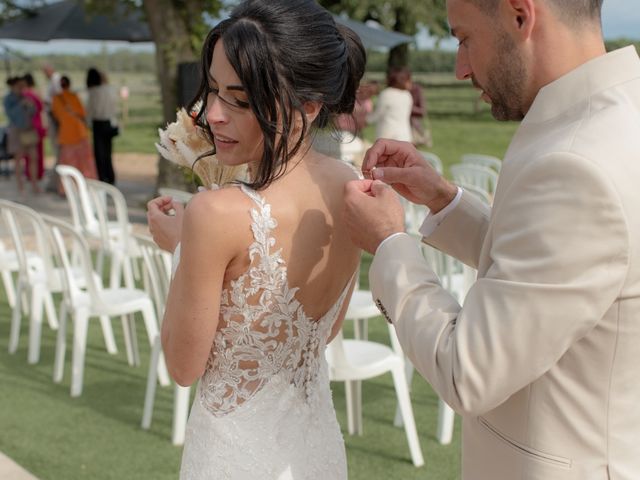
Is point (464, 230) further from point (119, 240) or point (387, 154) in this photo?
point (119, 240)

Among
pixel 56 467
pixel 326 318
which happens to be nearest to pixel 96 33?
pixel 56 467

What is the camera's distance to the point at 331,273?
2053mm

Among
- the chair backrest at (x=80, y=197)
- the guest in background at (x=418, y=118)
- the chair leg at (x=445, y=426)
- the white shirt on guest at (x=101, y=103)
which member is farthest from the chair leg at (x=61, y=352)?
the guest in background at (x=418, y=118)

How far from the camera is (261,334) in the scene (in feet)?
6.63

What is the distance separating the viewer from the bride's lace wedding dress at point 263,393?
6.50 feet

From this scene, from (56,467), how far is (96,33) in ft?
32.2

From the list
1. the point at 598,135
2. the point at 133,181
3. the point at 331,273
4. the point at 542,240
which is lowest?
the point at 133,181

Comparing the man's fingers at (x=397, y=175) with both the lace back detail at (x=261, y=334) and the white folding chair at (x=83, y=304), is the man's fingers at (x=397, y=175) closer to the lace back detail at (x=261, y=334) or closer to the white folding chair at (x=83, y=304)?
the lace back detail at (x=261, y=334)

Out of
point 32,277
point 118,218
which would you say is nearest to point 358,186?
point 32,277

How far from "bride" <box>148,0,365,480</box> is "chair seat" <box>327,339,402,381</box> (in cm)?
181

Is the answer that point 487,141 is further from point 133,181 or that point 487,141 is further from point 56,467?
point 56,467

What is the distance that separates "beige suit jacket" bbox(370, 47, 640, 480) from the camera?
1.35m

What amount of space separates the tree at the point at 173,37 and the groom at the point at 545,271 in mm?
9371

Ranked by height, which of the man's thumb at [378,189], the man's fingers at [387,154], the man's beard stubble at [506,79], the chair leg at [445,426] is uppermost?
the man's beard stubble at [506,79]
